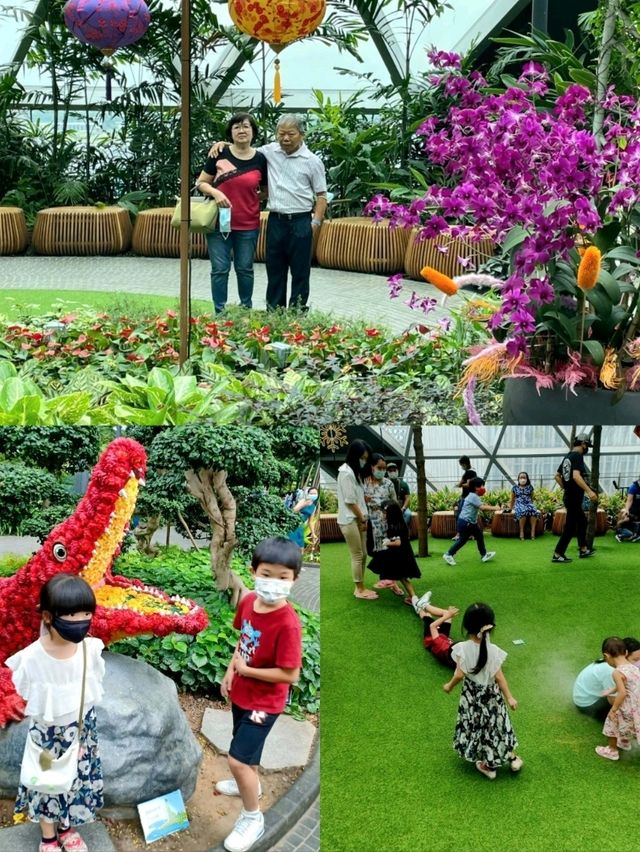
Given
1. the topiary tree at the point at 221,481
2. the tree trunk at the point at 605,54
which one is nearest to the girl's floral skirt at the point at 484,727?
the topiary tree at the point at 221,481

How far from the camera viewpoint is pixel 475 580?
3273mm

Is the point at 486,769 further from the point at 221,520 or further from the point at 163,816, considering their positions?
the point at 221,520

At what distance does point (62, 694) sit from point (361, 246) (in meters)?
4.46

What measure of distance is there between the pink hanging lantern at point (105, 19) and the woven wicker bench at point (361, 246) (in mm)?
1566

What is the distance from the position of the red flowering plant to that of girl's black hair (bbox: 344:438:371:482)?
0.39 metres

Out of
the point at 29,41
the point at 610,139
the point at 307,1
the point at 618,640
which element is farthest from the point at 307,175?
the point at 29,41

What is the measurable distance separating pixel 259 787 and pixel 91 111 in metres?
7.45

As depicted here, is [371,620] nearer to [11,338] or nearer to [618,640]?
[618,640]

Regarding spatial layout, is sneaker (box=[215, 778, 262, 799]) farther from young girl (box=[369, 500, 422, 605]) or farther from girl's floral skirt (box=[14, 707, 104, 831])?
young girl (box=[369, 500, 422, 605])

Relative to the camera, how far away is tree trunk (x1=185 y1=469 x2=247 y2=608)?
3.18 m

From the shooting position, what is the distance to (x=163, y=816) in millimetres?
2908

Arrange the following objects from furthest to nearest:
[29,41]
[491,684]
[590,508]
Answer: [29,41] → [590,508] → [491,684]

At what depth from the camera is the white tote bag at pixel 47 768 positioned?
110 inches

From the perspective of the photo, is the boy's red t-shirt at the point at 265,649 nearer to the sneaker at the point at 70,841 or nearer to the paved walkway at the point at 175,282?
the sneaker at the point at 70,841
